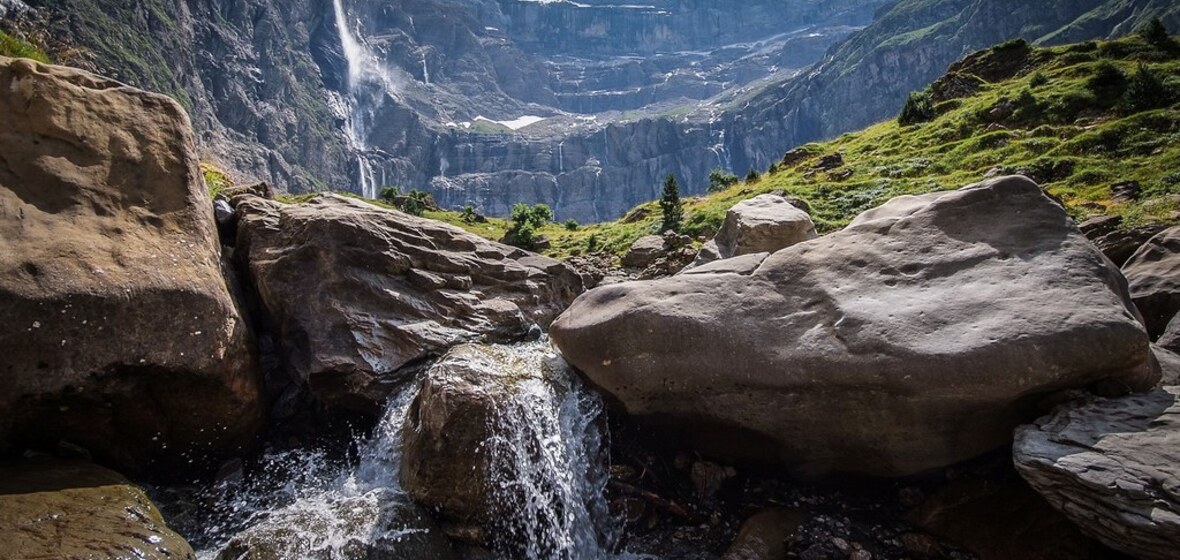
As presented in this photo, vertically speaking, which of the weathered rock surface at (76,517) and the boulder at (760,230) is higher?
the boulder at (760,230)

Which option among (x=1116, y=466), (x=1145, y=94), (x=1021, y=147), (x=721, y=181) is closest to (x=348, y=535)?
(x=1116, y=466)

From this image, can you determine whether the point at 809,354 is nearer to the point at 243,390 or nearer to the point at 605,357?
the point at 605,357

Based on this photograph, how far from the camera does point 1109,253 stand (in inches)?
523

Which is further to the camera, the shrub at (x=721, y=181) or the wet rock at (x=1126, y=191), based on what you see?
the shrub at (x=721, y=181)

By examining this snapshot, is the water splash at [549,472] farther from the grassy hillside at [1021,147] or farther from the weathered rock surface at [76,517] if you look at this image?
the grassy hillside at [1021,147]

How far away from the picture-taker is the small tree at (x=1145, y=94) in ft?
95.6

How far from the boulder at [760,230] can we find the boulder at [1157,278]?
702cm

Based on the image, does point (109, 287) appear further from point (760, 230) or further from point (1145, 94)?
point (1145, 94)

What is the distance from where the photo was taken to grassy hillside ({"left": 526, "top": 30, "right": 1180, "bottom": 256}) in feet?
78.3

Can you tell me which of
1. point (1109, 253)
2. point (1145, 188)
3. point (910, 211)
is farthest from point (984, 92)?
point (910, 211)

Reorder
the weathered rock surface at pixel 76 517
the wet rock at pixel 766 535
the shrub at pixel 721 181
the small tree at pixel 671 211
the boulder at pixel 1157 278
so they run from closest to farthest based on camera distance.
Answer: the weathered rock surface at pixel 76 517
the wet rock at pixel 766 535
the boulder at pixel 1157 278
the small tree at pixel 671 211
the shrub at pixel 721 181

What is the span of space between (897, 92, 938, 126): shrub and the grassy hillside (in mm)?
A: 704

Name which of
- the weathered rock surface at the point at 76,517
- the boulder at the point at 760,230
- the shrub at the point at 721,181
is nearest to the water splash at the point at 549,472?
the weathered rock surface at the point at 76,517

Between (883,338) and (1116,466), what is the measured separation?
9.88 ft
